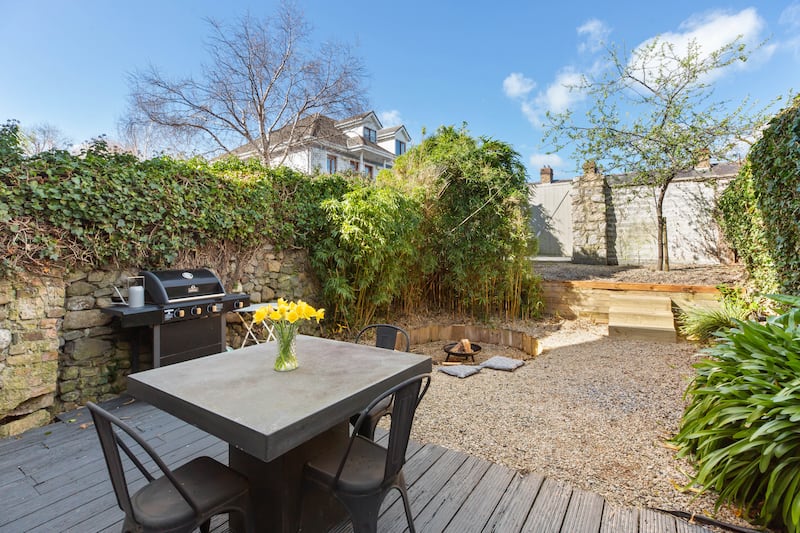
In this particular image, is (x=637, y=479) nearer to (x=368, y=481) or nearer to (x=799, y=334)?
(x=799, y=334)

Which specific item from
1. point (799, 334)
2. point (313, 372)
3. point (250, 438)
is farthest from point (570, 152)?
point (250, 438)

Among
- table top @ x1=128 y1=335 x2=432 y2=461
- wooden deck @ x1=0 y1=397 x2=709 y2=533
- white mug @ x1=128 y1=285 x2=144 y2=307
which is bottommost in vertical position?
wooden deck @ x1=0 y1=397 x2=709 y2=533

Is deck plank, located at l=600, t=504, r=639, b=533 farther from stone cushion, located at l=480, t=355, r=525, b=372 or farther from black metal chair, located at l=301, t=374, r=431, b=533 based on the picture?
stone cushion, located at l=480, t=355, r=525, b=372

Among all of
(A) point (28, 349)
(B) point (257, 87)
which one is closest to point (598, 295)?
(A) point (28, 349)

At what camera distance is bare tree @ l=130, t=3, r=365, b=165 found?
356 inches

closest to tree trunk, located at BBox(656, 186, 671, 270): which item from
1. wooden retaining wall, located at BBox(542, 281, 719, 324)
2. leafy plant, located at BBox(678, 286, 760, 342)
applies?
wooden retaining wall, located at BBox(542, 281, 719, 324)

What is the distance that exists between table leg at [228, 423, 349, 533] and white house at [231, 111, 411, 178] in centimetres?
778

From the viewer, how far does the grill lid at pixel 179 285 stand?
2.87 meters

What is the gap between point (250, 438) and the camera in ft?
3.41

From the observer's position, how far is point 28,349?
246 cm

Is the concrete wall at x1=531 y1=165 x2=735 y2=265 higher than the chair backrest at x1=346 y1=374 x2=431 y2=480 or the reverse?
higher

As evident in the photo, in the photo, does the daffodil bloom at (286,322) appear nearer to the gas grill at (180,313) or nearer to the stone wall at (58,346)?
the gas grill at (180,313)

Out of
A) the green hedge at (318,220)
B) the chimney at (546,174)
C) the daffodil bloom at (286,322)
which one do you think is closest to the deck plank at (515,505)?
the daffodil bloom at (286,322)

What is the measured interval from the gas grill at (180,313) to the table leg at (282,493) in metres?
1.78
